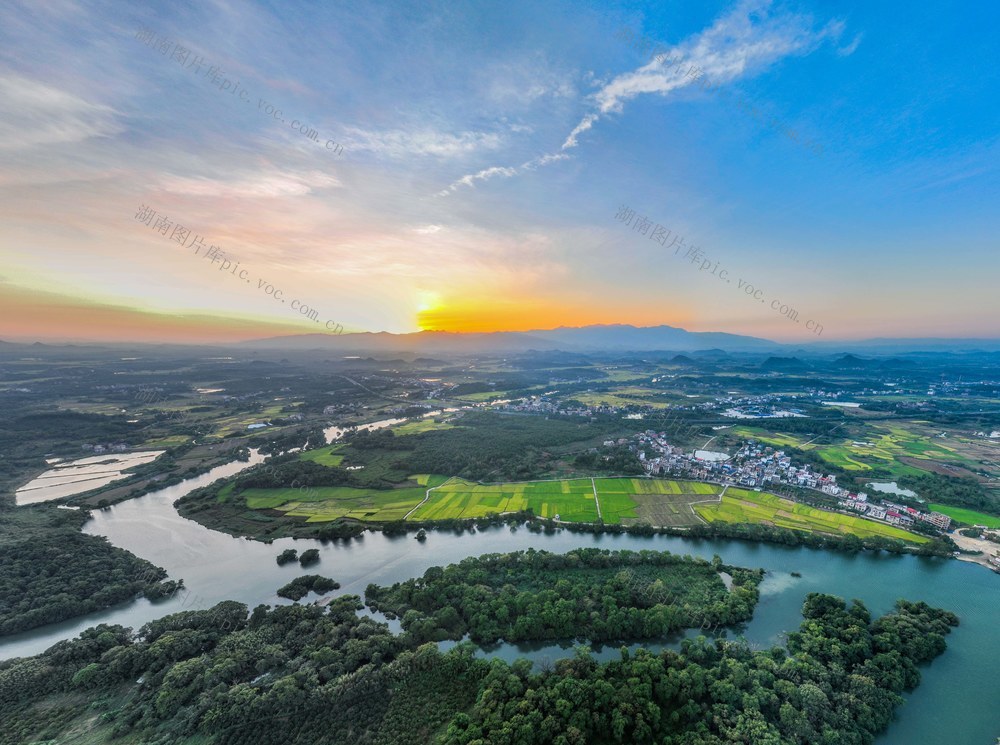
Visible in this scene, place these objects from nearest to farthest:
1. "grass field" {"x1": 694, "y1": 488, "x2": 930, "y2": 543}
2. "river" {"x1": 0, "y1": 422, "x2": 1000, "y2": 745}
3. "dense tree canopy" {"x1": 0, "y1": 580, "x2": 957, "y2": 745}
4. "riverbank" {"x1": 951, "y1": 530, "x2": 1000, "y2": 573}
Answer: "dense tree canopy" {"x1": 0, "y1": 580, "x2": 957, "y2": 745} < "river" {"x1": 0, "y1": 422, "x2": 1000, "y2": 745} < "riverbank" {"x1": 951, "y1": 530, "x2": 1000, "y2": 573} < "grass field" {"x1": 694, "y1": 488, "x2": 930, "y2": 543}

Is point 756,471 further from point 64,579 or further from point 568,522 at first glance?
point 64,579

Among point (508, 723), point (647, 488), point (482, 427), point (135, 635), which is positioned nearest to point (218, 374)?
point (482, 427)

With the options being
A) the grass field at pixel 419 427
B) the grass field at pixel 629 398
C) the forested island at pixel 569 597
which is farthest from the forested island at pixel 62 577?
the grass field at pixel 629 398

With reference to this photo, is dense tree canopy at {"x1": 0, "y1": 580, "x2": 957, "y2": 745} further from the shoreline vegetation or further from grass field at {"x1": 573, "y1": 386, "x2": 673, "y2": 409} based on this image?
grass field at {"x1": 573, "y1": 386, "x2": 673, "y2": 409}

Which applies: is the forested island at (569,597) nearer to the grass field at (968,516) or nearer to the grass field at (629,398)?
the grass field at (968,516)

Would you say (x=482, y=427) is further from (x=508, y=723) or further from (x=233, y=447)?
(x=508, y=723)

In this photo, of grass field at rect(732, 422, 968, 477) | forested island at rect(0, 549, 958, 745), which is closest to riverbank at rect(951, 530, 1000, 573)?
forested island at rect(0, 549, 958, 745)
